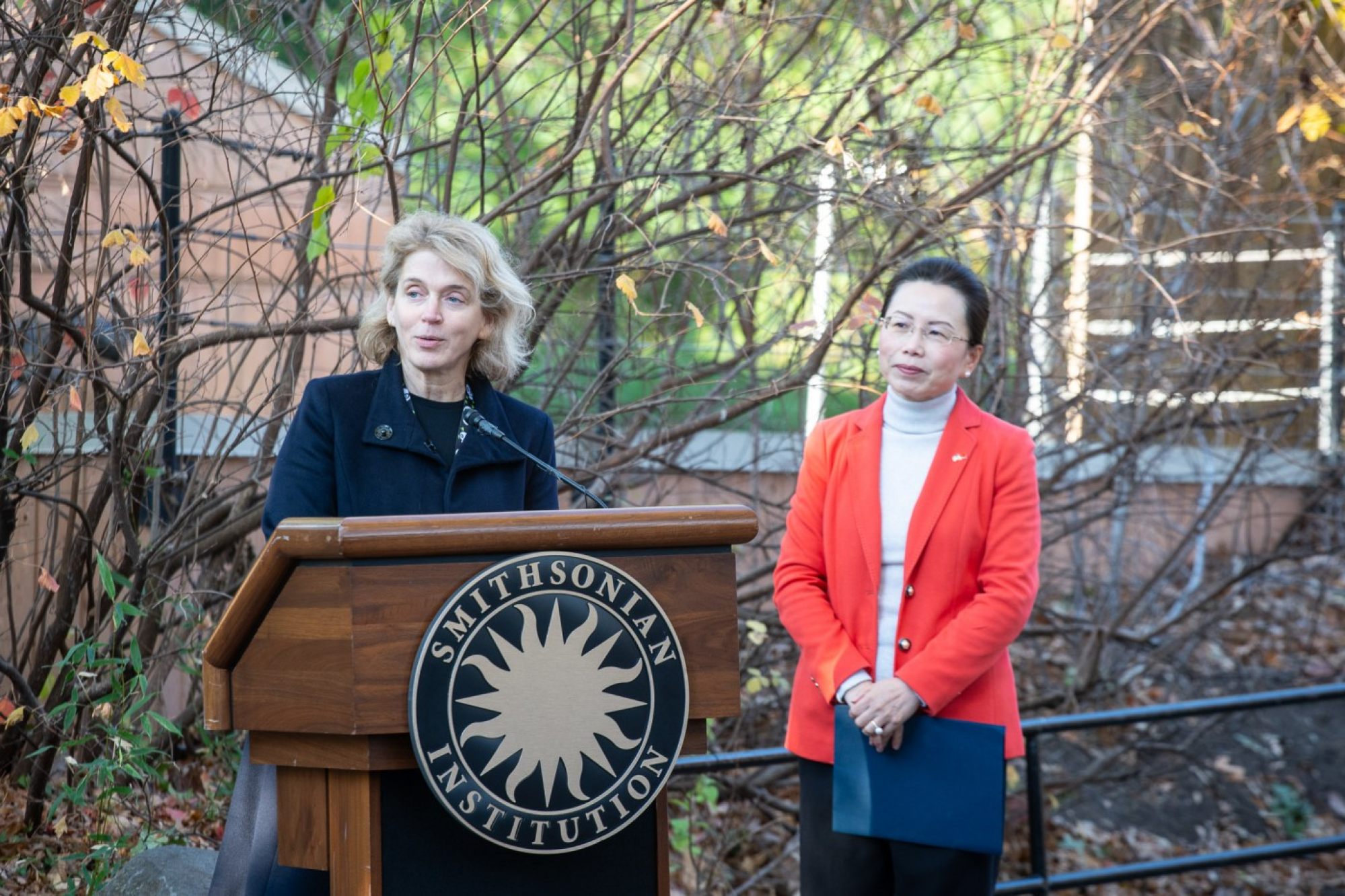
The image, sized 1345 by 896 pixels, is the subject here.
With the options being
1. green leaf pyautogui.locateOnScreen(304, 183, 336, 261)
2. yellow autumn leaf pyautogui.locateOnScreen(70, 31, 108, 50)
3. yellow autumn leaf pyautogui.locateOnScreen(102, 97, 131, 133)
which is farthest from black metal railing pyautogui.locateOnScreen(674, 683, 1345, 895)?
yellow autumn leaf pyautogui.locateOnScreen(70, 31, 108, 50)

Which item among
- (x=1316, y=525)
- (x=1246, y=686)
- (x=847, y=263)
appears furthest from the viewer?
(x=1316, y=525)

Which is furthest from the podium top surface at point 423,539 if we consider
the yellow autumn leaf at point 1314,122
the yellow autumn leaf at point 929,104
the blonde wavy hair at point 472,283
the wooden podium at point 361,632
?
the yellow autumn leaf at point 1314,122

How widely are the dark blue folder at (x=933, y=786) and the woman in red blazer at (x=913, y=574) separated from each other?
4 centimetres

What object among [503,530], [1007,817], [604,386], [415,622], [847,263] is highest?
[847,263]

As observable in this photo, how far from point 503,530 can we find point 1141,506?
690 cm

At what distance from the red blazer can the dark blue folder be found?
0.23ft

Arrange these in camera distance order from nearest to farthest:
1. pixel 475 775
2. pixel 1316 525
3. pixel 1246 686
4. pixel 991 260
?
pixel 475 775 → pixel 991 260 → pixel 1246 686 → pixel 1316 525

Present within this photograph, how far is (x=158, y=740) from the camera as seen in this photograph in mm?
4457

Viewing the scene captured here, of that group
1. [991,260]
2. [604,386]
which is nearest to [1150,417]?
[991,260]

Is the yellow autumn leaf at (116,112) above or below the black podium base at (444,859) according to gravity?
above

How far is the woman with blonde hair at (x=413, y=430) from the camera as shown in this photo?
8.70 feet

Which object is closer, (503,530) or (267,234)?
(503,530)

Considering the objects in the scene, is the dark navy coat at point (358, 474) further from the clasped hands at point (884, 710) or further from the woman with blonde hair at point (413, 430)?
A: the clasped hands at point (884, 710)

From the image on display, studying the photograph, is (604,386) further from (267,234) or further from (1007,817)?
(1007,817)
